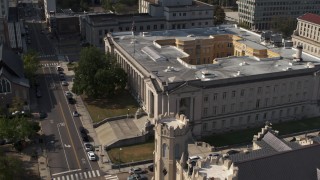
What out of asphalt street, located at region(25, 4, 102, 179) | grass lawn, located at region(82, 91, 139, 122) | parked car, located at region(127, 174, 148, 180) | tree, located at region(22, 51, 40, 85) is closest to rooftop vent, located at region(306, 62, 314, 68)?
grass lawn, located at region(82, 91, 139, 122)

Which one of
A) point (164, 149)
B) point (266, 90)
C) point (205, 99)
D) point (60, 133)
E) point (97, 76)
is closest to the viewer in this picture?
point (164, 149)

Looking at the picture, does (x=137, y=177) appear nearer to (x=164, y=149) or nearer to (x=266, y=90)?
(x=164, y=149)

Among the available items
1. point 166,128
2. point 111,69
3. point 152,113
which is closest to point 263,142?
point 166,128

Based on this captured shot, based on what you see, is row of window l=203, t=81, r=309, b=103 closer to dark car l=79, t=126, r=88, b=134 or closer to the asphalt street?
dark car l=79, t=126, r=88, b=134

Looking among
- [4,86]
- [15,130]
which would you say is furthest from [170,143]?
[4,86]

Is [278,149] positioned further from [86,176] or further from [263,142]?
[86,176]

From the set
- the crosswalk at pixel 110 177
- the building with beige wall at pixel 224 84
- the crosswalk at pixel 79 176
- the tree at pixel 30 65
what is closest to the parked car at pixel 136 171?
the crosswalk at pixel 110 177
